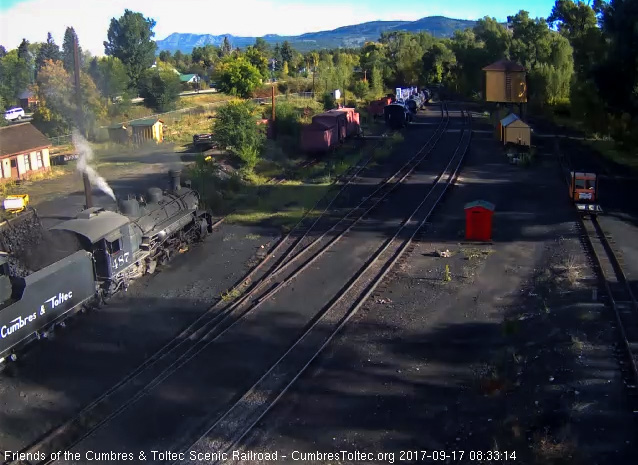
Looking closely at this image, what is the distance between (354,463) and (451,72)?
288ft

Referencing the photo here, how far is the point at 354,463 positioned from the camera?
8.33m

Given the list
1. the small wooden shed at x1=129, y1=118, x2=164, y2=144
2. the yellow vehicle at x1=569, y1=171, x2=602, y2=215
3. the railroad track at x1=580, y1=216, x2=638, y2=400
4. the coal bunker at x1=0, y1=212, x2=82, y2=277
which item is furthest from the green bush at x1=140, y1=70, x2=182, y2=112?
the coal bunker at x1=0, y1=212, x2=82, y2=277

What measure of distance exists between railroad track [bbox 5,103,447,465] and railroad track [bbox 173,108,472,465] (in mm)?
1723

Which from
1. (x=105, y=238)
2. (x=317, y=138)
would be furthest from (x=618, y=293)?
(x=317, y=138)

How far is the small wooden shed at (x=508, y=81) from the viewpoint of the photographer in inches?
1769

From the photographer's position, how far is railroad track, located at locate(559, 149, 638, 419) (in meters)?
10.1

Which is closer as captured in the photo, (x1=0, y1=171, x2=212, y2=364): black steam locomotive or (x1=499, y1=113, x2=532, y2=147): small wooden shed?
(x1=0, y1=171, x2=212, y2=364): black steam locomotive

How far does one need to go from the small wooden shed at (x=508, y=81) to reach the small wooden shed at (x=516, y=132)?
10.2 metres

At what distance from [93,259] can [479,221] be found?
11.3m

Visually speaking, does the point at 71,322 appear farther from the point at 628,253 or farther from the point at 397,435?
the point at 628,253

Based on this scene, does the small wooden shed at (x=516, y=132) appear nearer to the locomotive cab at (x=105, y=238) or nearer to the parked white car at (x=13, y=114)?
the locomotive cab at (x=105, y=238)

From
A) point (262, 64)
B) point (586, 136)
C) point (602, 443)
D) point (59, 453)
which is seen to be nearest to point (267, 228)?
point (59, 453)
